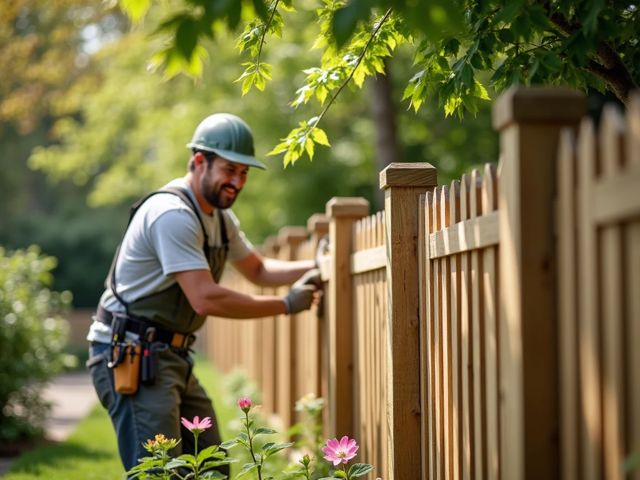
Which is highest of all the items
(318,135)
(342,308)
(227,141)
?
(227,141)

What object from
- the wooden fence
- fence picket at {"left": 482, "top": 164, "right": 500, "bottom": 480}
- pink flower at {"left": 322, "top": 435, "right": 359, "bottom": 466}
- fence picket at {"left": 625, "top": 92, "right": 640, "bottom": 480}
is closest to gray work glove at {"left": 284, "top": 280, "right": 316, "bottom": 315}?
the wooden fence

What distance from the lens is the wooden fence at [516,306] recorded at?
221 centimetres

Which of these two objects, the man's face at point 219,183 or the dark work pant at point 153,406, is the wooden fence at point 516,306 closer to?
the man's face at point 219,183

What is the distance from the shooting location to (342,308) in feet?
18.4

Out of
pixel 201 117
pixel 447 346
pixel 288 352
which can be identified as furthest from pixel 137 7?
pixel 201 117

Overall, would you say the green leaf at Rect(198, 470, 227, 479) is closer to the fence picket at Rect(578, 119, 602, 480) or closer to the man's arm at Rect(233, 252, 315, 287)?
the fence picket at Rect(578, 119, 602, 480)

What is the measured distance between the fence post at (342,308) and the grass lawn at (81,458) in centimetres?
170

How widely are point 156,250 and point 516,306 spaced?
105 inches

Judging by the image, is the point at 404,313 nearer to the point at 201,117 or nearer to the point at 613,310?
the point at 613,310

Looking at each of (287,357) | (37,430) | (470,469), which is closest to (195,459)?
(470,469)

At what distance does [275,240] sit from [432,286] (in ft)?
21.8

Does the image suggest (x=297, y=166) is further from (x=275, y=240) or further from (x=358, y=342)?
(x=358, y=342)

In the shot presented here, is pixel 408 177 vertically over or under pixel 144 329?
over

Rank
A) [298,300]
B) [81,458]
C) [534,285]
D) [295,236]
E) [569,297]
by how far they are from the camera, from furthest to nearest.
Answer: [295,236]
[81,458]
[298,300]
[534,285]
[569,297]
